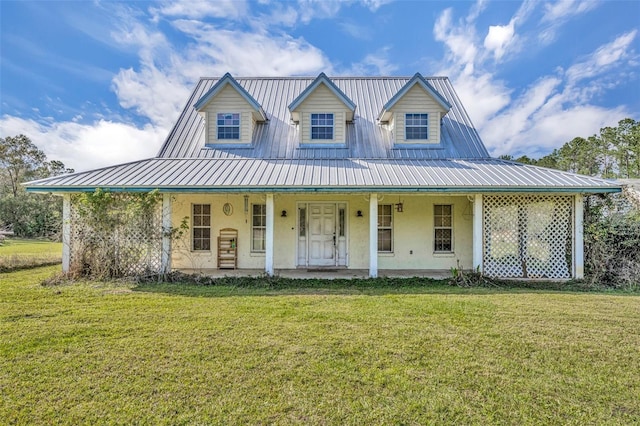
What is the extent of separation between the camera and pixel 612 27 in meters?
15.6

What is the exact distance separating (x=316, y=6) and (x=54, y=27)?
35.1ft

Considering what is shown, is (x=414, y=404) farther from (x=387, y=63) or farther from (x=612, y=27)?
(x=612, y=27)

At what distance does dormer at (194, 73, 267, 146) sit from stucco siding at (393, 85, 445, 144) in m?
5.19

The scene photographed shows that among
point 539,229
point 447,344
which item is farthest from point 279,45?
point 447,344

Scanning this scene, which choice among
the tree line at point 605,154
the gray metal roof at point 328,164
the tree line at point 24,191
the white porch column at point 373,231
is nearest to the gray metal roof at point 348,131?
the gray metal roof at point 328,164

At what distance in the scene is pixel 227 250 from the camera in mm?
10469

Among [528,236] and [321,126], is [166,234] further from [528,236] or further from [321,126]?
[528,236]

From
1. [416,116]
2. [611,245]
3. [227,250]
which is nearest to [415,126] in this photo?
[416,116]

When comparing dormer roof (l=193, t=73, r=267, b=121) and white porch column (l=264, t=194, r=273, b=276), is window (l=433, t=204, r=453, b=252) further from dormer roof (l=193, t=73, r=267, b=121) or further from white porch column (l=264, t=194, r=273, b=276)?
dormer roof (l=193, t=73, r=267, b=121)

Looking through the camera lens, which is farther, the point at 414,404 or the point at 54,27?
the point at 54,27

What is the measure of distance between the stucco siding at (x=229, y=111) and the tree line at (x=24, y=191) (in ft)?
57.8

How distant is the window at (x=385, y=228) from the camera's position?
10.8m

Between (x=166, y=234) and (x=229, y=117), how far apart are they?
513 centimetres

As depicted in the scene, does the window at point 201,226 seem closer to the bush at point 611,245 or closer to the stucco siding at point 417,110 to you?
the stucco siding at point 417,110
